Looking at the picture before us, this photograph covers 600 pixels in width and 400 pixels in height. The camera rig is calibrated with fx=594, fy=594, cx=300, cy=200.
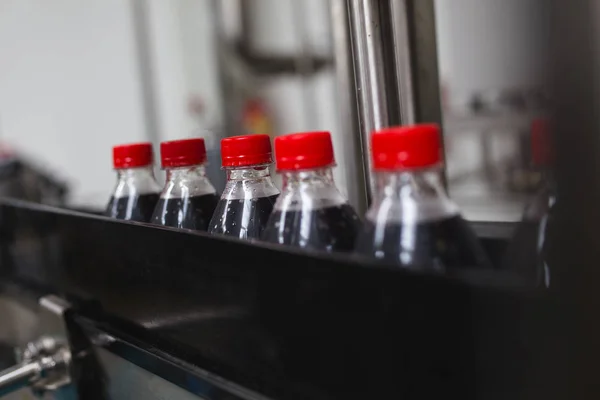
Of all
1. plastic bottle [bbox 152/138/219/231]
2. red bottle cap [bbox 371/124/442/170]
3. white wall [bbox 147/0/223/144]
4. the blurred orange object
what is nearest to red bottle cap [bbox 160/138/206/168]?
plastic bottle [bbox 152/138/219/231]

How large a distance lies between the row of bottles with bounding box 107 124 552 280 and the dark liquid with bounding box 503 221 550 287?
0.09ft

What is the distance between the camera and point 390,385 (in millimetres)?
312

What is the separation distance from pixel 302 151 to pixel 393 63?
Result: 0.15 metres

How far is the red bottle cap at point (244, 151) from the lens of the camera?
18.8 inches

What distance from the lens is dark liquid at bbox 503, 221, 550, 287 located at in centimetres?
39

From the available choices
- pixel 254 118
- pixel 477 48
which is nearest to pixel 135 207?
pixel 477 48

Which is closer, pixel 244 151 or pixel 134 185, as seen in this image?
pixel 244 151

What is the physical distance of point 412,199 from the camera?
372mm

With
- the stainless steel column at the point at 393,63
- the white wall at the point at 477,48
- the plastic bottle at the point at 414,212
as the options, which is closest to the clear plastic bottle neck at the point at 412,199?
the plastic bottle at the point at 414,212

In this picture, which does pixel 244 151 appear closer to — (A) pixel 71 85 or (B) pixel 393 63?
(B) pixel 393 63

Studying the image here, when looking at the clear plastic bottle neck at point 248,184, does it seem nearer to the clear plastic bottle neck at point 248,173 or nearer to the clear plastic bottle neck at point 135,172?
the clear plastic bottle neck at point 248,173

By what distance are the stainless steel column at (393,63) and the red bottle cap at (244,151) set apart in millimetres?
92

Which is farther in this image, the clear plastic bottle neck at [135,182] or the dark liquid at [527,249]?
the clear plastic bottle neck at [135,182]

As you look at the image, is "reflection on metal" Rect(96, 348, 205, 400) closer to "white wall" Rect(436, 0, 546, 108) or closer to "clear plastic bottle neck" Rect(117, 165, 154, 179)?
"clear plastic bottle neck" Rect(117, 165, 154, 179)
